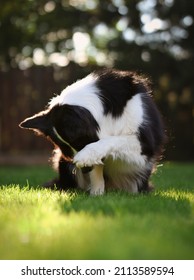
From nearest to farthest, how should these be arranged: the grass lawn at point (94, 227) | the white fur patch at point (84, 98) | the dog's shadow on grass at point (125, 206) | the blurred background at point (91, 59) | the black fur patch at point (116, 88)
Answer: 1. the grass lawn at point (94, 227)
2. the dog's shadow on grass at point (125, 206)
3. the white fur patch at point (84, 98)
4. the black fur patch at point (116, 88)
5. the blurred background at point (91, 59)

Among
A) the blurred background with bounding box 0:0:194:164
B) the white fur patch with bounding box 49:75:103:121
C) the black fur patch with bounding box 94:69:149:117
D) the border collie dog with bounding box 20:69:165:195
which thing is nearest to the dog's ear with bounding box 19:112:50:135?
the border collie dog with bounding box 20:69:165:195

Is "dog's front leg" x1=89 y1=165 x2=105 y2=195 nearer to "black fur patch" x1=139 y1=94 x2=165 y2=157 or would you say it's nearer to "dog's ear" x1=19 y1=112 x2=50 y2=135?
"black fur patch" x1=139 y1=94 x2=165 y2=157

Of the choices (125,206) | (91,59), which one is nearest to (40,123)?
(125,206)

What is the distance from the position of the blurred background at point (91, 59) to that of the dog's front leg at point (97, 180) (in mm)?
6486

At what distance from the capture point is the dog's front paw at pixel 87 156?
438 centimetres

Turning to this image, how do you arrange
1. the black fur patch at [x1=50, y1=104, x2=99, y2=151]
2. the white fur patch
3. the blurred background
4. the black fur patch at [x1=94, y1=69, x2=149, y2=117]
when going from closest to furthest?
the black fur patch at [x1=50, y1=104, x2=99, y2=151], the white fur patch, the black fur patch at [x1=94, y1=69, x2=149, y2=117], the blurred background

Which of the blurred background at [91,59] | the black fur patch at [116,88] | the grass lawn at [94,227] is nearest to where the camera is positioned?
the grass lawn at [94,227]

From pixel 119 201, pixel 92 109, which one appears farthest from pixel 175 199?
pixel 92 109

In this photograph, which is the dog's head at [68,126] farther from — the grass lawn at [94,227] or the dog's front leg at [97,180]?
the grass lawn at [94,227]

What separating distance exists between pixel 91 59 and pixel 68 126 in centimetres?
980

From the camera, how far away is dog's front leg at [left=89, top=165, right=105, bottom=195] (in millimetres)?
4754

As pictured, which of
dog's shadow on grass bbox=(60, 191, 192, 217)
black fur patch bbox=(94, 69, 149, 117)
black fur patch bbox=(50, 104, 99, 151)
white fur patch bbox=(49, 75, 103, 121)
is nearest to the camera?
dog's shadow on grass bbox=(60, 191, 192, 217)

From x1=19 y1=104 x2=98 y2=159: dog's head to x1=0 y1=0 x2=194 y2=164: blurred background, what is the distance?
267 inches

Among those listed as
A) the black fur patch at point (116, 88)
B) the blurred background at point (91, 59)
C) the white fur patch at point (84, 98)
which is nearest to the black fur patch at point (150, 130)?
the black fur patch at point (116, 88)
